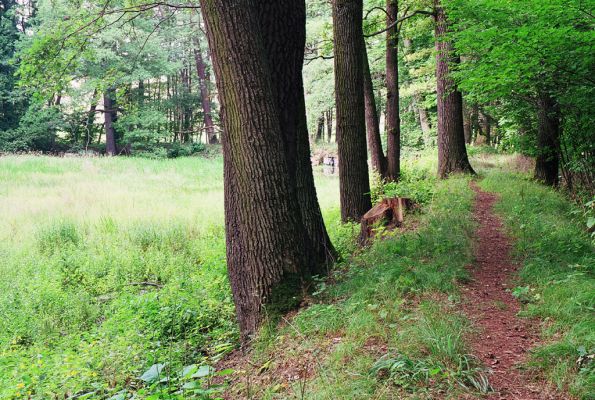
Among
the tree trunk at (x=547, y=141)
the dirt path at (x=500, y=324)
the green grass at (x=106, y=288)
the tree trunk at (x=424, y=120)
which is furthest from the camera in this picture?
the tree trunk at (x=424, y=120)

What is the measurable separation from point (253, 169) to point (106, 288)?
15.3 feet

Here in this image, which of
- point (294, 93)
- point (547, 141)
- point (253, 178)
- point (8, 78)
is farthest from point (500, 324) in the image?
point (8, 78)

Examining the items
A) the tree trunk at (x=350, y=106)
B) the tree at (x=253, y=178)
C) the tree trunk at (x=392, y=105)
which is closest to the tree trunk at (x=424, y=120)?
the tree trunk at (x=392, y=105)

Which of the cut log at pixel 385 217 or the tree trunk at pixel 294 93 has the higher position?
the tree trunk at pixel 294 93

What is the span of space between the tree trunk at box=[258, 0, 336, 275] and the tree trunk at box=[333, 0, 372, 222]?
7.36 feet

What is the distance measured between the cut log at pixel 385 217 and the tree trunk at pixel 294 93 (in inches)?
56.3

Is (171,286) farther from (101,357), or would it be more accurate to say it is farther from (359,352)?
(359,352)

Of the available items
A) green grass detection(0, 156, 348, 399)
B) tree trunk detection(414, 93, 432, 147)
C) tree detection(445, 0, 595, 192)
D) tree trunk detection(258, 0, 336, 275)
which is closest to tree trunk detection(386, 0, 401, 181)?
green grass detection(0, 156, 348, 399)

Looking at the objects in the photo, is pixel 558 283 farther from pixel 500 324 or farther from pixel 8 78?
pixel 8 78

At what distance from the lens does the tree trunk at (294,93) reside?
16.2 ft

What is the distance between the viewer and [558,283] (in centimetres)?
414

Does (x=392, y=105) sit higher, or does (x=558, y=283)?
(x=392, y=105)

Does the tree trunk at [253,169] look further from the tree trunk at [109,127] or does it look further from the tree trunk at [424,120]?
the tree trunk at [109,127]

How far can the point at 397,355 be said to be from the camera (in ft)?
9.91
